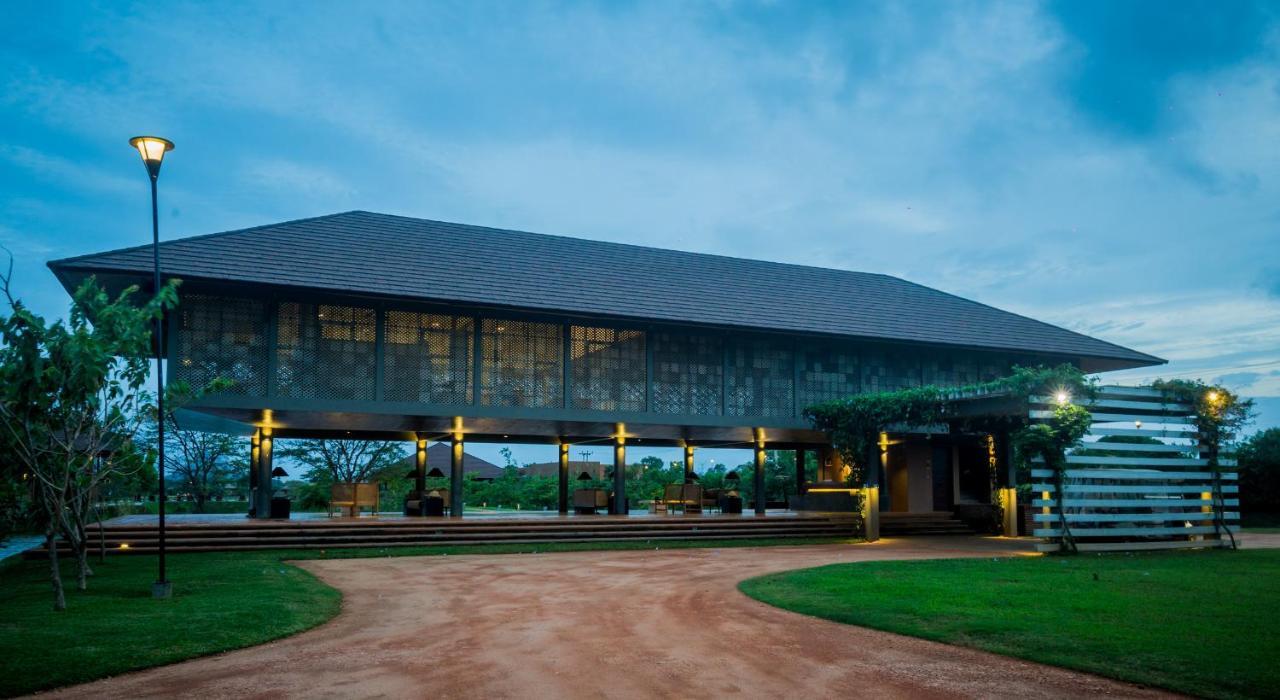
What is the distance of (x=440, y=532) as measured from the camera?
680 inches

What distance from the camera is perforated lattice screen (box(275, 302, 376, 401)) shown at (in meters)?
17.8

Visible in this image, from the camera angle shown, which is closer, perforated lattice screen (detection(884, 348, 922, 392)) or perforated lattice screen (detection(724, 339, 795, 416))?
perforated lattice screen (detection(724, 339, 795, 416))

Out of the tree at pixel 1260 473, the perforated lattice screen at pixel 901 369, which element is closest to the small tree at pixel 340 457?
the perforated lattice screen at pixel 901 369

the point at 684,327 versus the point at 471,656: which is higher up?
the point at 684,327

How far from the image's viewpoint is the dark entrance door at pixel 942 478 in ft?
84.6

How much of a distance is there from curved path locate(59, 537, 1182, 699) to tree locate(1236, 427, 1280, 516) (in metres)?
25.1

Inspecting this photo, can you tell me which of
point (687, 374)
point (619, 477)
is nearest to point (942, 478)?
point (687, 374)

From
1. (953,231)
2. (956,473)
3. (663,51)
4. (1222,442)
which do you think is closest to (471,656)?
(1222,442)

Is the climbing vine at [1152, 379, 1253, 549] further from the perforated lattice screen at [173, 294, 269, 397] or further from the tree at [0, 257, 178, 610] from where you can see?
the perforated lattice screen at [173, 294, 269, 397]

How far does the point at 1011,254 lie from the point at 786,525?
1862cm

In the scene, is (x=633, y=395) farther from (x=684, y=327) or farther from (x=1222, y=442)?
(x=1222, y=442)

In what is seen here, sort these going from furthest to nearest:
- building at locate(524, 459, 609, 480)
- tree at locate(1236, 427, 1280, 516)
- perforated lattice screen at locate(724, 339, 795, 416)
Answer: building at locate(524, 459, 609, 480)
tree at locate(1236, 427, 1280, 516)
perforated lattice screen at locate(724, 339, 795, 416)

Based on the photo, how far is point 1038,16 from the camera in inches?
606

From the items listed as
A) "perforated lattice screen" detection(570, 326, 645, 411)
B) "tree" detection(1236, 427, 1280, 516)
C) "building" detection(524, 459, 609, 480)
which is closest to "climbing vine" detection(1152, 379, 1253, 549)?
"perforated lattice screen" detection(570, 326, 645, 411)
